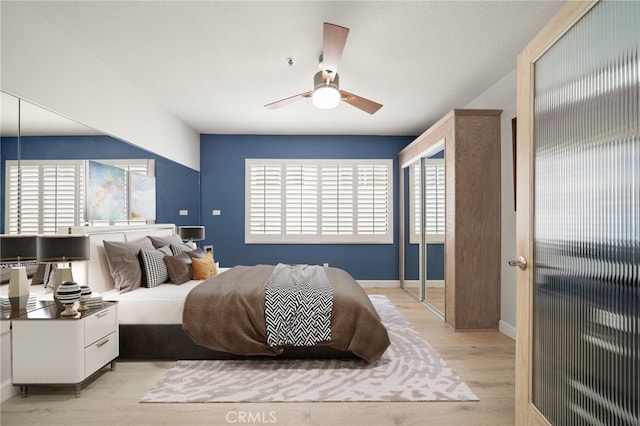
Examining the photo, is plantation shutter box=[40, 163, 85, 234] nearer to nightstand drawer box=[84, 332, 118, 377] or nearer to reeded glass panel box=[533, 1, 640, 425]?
nightstand drawer box=[84, 332, 118, 377]

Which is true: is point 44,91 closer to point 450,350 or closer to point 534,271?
point 534,271

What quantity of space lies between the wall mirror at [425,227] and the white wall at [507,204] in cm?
69

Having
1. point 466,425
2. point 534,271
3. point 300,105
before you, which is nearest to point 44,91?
point 300,105

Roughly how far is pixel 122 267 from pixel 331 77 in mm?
2492

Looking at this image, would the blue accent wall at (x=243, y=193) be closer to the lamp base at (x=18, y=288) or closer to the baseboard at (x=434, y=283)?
the baseboard at (x=434, y=283)

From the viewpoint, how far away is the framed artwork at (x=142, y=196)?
3.70 metres

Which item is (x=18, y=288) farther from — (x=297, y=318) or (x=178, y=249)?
(x=297, y=318)

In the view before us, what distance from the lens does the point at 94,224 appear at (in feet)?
10.1

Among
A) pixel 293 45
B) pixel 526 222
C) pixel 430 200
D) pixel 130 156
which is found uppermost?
pixel 293 45

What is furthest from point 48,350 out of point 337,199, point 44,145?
point 337,199

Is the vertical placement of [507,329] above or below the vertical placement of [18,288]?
below

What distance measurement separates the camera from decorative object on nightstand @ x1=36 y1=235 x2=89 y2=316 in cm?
232

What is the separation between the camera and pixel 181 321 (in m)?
2.86

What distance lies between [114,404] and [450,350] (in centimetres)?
273
